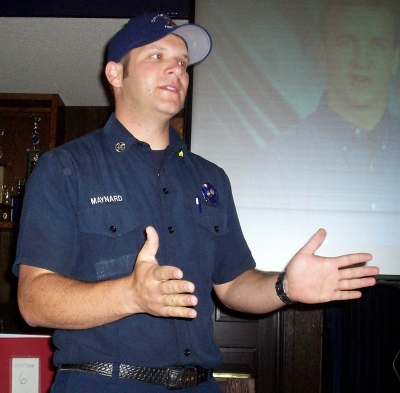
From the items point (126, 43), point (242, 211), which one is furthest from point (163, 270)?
point (242, 211)

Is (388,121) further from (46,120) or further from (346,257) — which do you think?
(46,120)

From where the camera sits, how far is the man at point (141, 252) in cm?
102

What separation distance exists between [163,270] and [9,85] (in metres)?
2.21

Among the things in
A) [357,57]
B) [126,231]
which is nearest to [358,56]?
[357,57]

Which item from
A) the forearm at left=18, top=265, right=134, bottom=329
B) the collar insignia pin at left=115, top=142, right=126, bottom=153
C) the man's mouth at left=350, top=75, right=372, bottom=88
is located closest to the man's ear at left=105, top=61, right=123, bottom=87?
the collar insignia pin at left=115, top=142, right=126, bottom=153

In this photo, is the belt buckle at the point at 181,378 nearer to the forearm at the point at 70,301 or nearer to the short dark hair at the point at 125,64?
the forearm at the point at 70,301

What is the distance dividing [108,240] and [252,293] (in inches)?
17.7

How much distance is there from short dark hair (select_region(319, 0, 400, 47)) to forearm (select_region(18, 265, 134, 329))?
68.6 inches

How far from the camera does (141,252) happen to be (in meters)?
0.93

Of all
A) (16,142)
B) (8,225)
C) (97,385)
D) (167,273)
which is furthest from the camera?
(16,142)

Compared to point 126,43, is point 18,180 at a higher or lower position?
lower

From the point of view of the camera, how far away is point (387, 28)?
2.30m

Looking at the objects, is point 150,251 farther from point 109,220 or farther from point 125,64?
point 125,64

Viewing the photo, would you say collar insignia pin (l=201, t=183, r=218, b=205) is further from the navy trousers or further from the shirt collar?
the navy trousers
